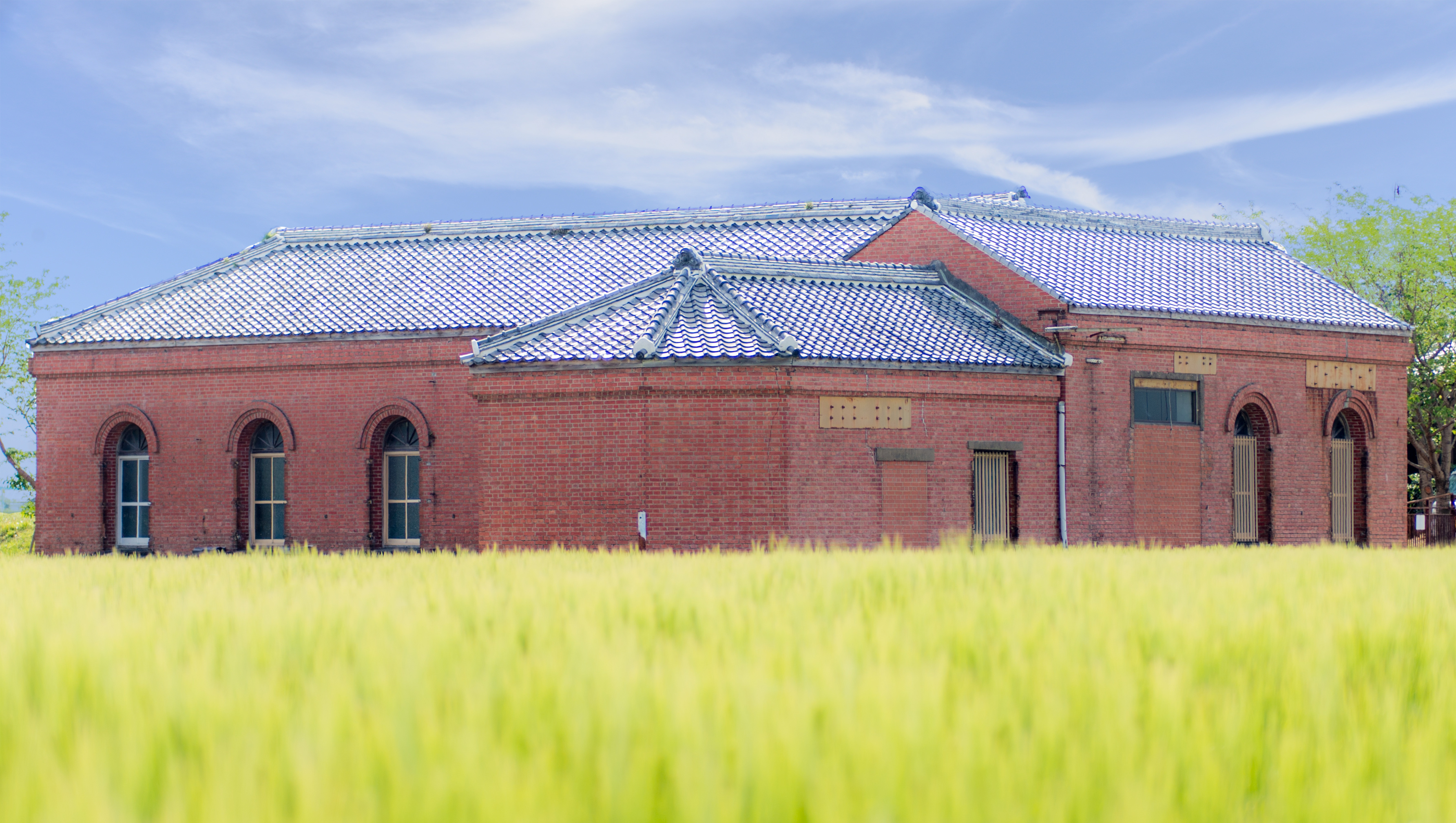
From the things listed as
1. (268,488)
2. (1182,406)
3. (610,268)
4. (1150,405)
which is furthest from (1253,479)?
(268,488)

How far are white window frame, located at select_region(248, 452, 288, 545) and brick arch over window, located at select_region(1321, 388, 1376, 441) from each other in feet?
76.3

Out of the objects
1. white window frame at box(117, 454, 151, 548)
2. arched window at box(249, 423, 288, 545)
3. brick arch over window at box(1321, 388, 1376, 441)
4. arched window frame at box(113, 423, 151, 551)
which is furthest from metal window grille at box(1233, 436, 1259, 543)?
arched window frame at box(113, 423, 151, 551)

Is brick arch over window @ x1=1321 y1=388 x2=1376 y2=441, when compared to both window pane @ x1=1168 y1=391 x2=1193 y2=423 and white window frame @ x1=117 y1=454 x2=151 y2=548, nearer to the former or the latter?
window pane @ x1=1168 y1=391 x2=1193 y2=423

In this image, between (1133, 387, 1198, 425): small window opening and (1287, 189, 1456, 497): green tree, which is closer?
(1133, 387, 1198, 425): small window opening

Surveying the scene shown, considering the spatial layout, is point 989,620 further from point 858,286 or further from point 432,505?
point 432,505

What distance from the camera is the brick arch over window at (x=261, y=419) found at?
28.3 meters

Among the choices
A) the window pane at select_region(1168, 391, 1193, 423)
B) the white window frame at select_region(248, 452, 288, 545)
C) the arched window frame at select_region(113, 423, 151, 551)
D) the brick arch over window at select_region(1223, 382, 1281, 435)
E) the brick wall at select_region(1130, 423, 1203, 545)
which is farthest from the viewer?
the arched window frame at select_region(113, 423, 151, 551)

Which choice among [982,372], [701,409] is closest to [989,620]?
[701,409]

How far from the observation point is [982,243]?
2750cm

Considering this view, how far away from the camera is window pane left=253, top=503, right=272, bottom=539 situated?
29078mm

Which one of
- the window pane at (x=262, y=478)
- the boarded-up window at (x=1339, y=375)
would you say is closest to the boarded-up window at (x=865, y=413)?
the boarded-up window at (x=1339, y=375)

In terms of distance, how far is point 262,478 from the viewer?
2917 cm

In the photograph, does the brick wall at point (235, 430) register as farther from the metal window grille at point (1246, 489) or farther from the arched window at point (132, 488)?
the metal window grille at point (1246, 489)

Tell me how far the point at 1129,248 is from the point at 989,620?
1073 inches
